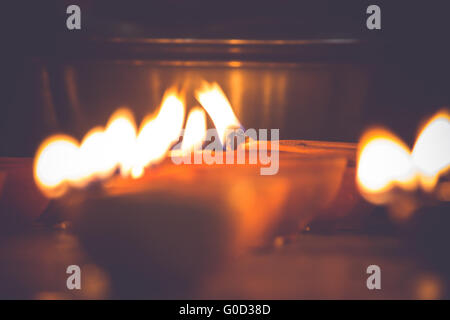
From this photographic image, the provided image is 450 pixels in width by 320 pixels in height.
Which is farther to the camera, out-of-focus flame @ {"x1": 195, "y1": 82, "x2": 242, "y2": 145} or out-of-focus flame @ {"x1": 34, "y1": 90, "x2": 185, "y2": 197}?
out-of-focus flame @ {"x1": 195, "y1": 82, "x2": 242, "y2": 145}

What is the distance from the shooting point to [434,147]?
0.84m

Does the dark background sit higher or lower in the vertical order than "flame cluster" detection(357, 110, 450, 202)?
higher

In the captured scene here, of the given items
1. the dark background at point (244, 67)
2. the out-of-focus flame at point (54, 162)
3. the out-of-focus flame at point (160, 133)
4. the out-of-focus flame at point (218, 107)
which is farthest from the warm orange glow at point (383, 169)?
the out-of-focus flame at point (54, 162)

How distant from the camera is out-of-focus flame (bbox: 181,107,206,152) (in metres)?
0.80

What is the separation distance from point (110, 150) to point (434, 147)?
651mm

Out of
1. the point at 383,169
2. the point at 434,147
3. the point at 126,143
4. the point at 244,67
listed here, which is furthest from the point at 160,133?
the point at 434,147

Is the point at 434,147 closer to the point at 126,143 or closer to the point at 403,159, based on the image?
the point at 403,159

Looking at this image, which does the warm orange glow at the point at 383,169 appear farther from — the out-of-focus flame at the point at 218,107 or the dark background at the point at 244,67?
the out-of-focus flame at the point at 218,107

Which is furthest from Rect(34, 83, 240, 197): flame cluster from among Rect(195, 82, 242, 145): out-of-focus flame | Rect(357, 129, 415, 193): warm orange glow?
Rect(357, 129, 415, 193): warm orange glow

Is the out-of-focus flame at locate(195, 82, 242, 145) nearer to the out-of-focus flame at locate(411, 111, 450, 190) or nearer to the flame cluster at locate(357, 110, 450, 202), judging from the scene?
the flame cluster at locate(357, 110, 450, 202)

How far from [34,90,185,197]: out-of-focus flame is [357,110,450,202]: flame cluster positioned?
1.26 ft

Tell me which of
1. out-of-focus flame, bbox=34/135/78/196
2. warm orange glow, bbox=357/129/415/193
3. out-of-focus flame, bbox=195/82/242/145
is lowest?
warm orange glow, bbox=357/129/415/193
